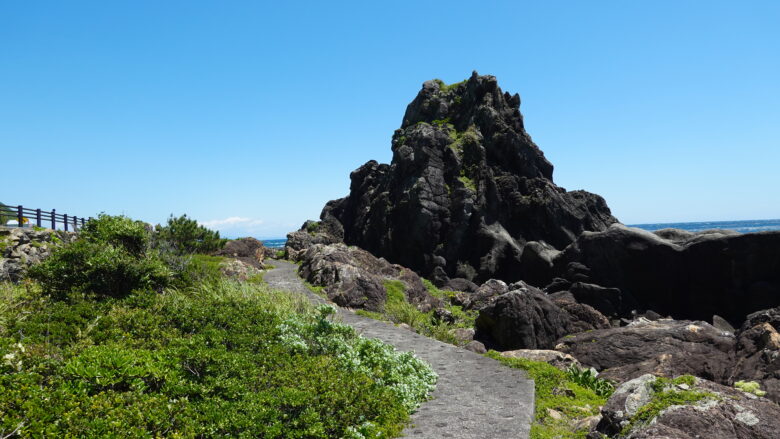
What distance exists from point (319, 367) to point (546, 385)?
5.67 meters

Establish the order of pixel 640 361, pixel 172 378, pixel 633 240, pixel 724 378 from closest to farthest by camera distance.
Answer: pixel 172 378 → pixel 724 378 → pixel 640 361 → pixel 633 240

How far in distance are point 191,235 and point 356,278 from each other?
20.4m

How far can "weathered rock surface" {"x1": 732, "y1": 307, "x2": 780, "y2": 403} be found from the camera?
11109mm

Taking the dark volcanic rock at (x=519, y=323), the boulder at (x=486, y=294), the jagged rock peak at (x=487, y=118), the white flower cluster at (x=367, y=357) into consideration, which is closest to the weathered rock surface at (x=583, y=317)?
the dark volcanic rock at (x=519, y=323)

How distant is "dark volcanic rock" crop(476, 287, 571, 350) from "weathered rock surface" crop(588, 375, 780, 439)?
11007mm

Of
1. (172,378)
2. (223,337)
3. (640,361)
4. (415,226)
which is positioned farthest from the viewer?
(415,226)

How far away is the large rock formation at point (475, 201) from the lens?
49469 mm

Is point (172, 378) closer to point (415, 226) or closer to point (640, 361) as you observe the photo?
point (640, 361)

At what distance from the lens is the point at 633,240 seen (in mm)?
33438

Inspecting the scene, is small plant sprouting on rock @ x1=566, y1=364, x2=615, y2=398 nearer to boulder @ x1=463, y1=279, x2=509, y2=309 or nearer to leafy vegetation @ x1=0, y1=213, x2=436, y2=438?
leafy vegetation @ x1=0, y1=213, x2=436, y2=438

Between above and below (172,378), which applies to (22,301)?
above

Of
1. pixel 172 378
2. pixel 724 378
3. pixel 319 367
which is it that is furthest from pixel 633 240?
pixel 172 378

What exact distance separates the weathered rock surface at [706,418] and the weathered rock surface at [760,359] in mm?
5902

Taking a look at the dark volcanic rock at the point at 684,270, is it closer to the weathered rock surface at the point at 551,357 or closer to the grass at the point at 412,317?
the grass at the point at 412,317
